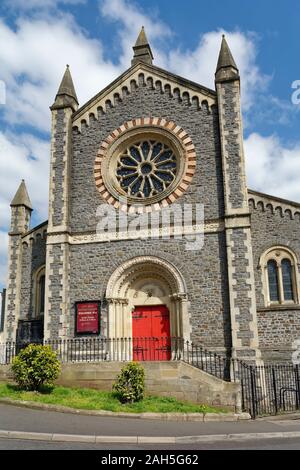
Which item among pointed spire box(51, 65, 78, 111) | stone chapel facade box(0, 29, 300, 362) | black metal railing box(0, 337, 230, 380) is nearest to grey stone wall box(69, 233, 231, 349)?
stone chapel facade box(0, 29, 300, 362)

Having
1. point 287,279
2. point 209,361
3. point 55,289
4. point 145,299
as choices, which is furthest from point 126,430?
point 287,279

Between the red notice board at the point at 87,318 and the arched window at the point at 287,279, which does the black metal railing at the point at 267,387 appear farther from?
the red notice board at the point at 87,318

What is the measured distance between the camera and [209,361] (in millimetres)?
17188

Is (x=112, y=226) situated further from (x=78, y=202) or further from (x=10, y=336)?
(x=10, y=336)

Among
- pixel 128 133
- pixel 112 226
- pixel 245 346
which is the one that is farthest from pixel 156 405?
pixel 128 133

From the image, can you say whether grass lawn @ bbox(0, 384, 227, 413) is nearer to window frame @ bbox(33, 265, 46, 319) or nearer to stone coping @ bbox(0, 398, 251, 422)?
stone coping @ bbox(0, 398, 251, 422)

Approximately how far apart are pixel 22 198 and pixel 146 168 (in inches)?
249

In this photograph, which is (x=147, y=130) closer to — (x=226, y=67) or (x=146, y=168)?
(x=146, y=168)

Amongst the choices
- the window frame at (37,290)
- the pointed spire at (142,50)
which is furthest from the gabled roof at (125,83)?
the window frame at (37,290)

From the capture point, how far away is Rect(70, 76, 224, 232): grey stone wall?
19391 mm

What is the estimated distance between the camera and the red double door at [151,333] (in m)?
18.7

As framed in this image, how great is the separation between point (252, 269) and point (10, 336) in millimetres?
10769

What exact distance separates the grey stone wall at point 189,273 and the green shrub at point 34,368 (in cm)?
361

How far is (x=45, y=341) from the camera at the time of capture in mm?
18641
